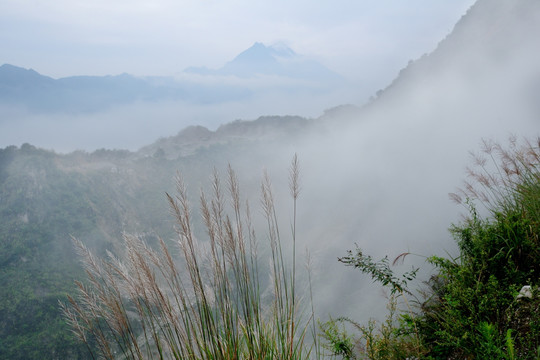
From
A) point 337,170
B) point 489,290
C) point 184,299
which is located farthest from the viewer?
point 337,170

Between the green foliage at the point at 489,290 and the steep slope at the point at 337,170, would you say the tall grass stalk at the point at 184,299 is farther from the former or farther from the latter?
the green foliage at the point at 489,290

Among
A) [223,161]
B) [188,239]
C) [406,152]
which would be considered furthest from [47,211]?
[406,152]

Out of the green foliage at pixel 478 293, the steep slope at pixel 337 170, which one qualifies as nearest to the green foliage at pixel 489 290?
the green foliage at pixel 478 293

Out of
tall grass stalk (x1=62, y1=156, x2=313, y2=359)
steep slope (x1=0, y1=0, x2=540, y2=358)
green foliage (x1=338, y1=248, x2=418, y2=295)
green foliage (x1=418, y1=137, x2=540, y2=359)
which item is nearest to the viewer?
green foliage (x1=418, y1=137, x2=540, y2=359)

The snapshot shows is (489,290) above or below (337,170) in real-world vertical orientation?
above

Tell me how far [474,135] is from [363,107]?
3718 cm

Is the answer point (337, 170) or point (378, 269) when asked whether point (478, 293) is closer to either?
point (378, 269)

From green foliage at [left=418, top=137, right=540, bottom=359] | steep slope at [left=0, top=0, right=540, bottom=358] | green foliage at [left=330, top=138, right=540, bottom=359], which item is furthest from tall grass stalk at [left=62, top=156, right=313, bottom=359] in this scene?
green foliage at [left=418, top=137, right=540, bottom=359]

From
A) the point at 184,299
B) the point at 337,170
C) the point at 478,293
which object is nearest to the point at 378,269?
the point at 478,293

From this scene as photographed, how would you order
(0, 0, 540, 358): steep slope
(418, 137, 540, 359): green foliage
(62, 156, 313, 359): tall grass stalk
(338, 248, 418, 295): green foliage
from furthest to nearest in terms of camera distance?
1. (0, 0, 540, 358): steep slope
2. (338, 248, 418, 295): green foliage
3. (62, 156, 313, 359): tall grass stalk
4. (418, 137, 540, 359): green foliage

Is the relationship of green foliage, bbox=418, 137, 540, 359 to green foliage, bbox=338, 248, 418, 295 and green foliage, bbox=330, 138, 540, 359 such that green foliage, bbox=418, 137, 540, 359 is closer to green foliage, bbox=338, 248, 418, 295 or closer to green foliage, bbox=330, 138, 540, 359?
green foliage, bbox=330, 138, 540, 359

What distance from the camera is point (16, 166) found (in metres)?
36.7

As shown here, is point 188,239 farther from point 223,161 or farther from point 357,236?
point 223,161

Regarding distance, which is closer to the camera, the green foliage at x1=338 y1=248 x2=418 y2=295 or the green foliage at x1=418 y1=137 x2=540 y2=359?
the green foliage at x1=418 y1=137 x2=540 y2=359
